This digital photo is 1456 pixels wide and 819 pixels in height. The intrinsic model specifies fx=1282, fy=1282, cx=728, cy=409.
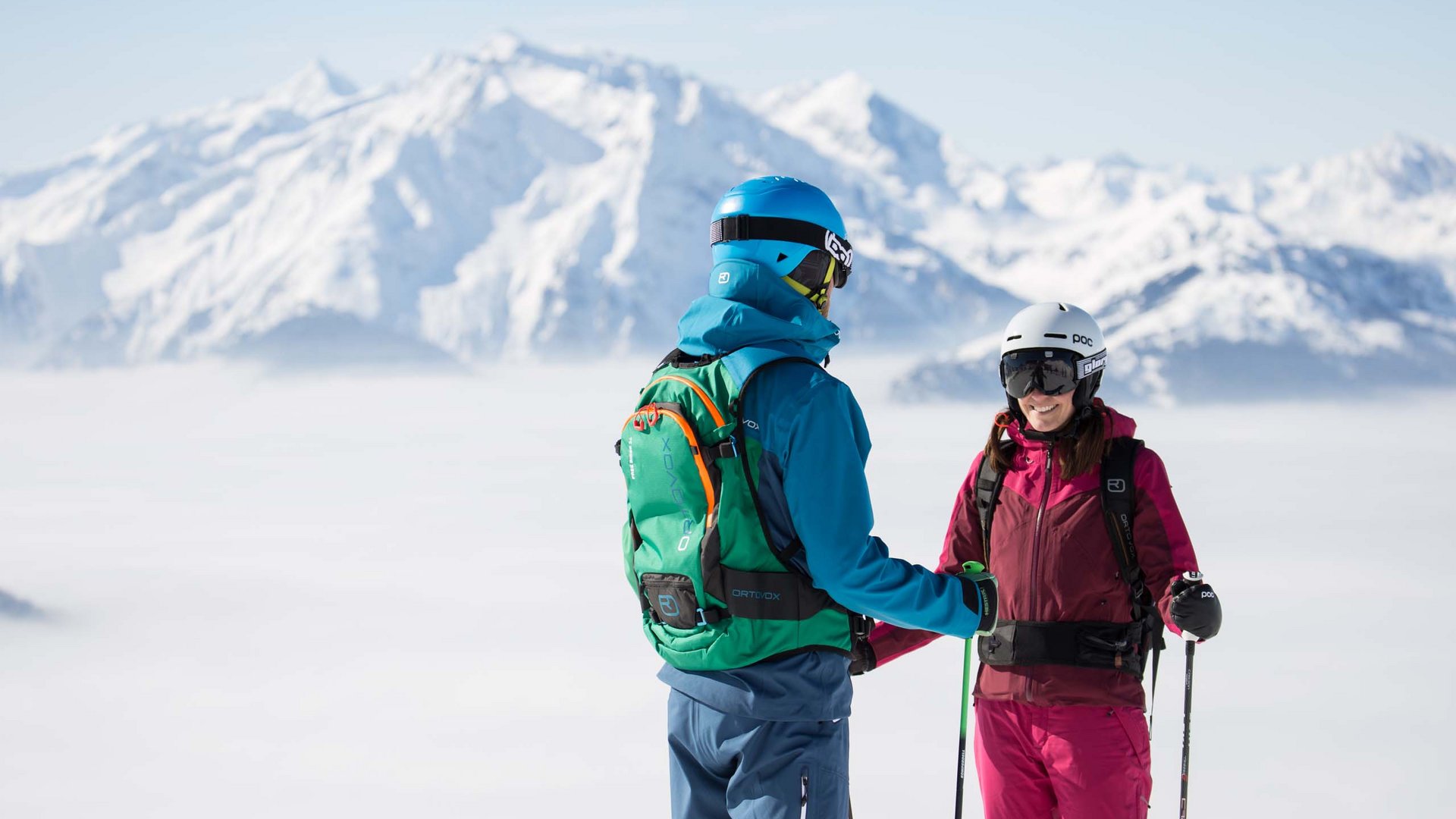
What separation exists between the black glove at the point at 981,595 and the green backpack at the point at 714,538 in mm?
301

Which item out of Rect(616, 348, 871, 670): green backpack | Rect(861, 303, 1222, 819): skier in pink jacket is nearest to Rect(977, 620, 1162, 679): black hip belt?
Rect(861, 303, 1222, 819): skier in pink jacket

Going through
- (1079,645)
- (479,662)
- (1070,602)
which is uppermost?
(1070,602)

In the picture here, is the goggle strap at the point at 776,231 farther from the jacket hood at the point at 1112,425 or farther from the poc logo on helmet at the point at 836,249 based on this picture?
the jacket hood at the point at 1112,425

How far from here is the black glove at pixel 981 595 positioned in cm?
335

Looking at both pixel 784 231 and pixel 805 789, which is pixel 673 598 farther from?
pixel 784 231

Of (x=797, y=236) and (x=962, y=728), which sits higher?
(x=797, y=236)

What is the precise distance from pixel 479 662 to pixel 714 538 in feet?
52.5

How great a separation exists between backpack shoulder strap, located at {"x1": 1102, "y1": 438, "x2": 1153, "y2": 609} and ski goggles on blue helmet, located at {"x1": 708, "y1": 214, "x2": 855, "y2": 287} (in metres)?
1.28

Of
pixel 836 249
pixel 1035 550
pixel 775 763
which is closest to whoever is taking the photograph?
pixel 775 763

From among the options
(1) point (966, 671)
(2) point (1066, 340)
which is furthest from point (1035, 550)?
(2) point (1066, 340)

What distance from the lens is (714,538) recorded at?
3.19 meters

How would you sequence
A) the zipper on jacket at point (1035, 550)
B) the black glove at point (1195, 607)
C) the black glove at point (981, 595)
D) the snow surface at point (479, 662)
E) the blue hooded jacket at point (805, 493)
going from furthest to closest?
1. the snow surface at point (479, 662)
2. the zipper on jacket at point (1035, 550)
3. the black glove at point (1195, 607)
4. the black glove at point (981, 595)
5. the blue hooded jacket at point (805, 493)

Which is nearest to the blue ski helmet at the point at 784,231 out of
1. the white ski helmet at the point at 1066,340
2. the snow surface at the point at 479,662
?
the white ski helmet at the point at 1066,340

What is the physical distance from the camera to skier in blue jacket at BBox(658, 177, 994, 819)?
10.2 ft
